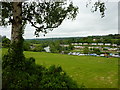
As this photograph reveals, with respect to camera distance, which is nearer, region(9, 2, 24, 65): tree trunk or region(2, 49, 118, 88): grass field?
region(9, 2, 24, 65): tree trunk

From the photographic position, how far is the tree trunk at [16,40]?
8.45 m

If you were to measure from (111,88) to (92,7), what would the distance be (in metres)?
5.89

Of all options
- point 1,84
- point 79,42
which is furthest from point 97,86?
point 79,42

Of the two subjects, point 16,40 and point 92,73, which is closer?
point 16,40

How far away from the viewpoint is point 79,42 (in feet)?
558

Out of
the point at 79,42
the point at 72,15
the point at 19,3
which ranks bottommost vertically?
the point at 79,42

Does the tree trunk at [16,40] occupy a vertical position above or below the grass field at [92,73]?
above

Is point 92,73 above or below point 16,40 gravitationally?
below

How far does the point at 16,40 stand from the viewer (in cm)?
911

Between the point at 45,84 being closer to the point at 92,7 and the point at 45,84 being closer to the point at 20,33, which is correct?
the point at 20,33

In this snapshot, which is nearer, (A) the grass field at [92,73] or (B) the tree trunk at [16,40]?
(B) the tree trunk at [16,40]

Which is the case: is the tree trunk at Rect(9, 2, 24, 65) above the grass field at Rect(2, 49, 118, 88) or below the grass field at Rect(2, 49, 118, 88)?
above

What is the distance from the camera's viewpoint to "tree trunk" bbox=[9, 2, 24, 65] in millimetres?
8445

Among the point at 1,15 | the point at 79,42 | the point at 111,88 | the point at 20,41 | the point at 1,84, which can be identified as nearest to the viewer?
the point at 1,84
